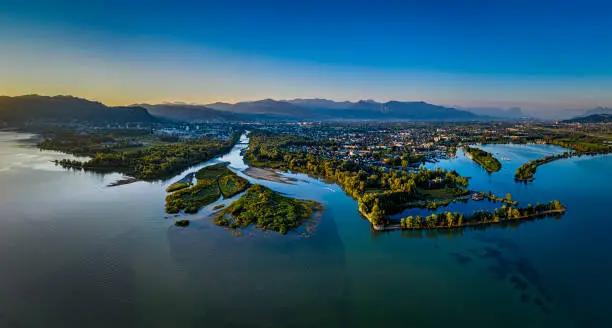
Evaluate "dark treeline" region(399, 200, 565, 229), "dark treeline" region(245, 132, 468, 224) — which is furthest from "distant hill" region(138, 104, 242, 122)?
"dark treeline" region(399, 200, 565, 229)

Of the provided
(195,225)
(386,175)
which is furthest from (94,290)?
(386,175)

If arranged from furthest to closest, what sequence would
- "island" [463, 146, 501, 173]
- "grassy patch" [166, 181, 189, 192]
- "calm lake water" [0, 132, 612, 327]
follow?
"island" [463, 146, 501, 173] → "grassy patch" [166, 181, 189, 192] → "calm lake water" [0, 132, 612, 327]

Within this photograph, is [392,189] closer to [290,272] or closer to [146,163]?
[290,272]

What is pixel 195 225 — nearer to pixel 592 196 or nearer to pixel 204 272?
pixel 204 272

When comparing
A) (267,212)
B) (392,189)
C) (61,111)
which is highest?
(61,111)

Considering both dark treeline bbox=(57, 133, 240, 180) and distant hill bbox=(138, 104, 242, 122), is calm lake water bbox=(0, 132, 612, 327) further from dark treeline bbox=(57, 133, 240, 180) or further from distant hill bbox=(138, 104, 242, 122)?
distant hill bbox=(138, 104, 242, 122)

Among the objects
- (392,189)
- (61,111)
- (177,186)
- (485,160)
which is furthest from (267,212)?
(61,111)
